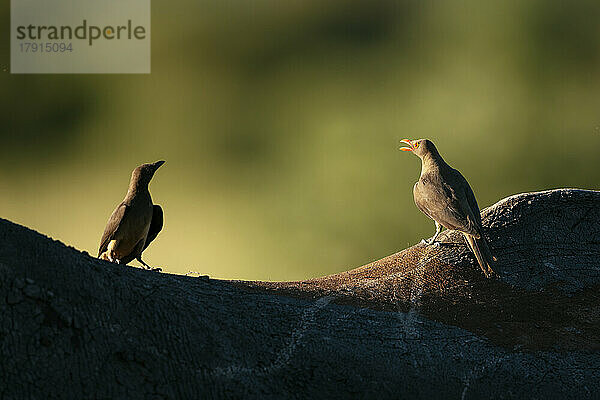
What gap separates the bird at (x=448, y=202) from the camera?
9.41 feet

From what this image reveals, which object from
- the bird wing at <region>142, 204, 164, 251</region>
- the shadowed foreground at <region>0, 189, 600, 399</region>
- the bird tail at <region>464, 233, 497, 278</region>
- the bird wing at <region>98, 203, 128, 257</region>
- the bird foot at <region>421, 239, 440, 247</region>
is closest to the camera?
the shadowed foreground at <region>0, 189, 600, 399</region>

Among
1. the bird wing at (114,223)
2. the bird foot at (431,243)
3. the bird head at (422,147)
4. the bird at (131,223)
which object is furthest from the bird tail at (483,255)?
the bird wing at (114,223)

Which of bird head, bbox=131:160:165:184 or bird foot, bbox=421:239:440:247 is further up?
bird head, bbox=131:160:165:184

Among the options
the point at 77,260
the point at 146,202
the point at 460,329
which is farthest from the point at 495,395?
the point at 146,202

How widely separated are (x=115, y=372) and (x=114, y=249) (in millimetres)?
1702

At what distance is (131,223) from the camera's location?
3346 mm

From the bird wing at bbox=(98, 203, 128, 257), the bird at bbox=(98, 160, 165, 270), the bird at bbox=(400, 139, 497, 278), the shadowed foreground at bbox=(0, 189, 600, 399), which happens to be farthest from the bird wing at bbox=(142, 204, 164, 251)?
the bird at bbox=(400, 139, 497, 278)

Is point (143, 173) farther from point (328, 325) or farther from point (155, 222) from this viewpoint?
point (328, 325)

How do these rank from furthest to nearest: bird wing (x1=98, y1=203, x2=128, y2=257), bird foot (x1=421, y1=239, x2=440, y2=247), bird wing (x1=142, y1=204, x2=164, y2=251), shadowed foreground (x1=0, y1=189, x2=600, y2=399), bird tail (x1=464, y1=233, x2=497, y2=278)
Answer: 1. bird wing (x1=142, y1=204, x2=164, y2=251)
2. bird wing (x1=98, y1=203, x2=128, y2=257)
3. bird foot (x1=421, y1=239, x2=440, y2=247)
4. bird tail (x1=464, y1=233, x2=497, y2=278)
5. shadowed foreground (x1=0, y1=189, x2=600, y2=399)

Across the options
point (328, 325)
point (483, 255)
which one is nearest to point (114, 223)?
point (328, 325)

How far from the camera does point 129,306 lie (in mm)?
1947

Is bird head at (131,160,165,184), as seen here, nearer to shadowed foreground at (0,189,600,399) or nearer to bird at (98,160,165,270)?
bird at (98,160,165,270)

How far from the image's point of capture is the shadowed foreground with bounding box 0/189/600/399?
1806 mm

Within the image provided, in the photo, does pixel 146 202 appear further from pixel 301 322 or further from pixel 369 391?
pixel 369 391
